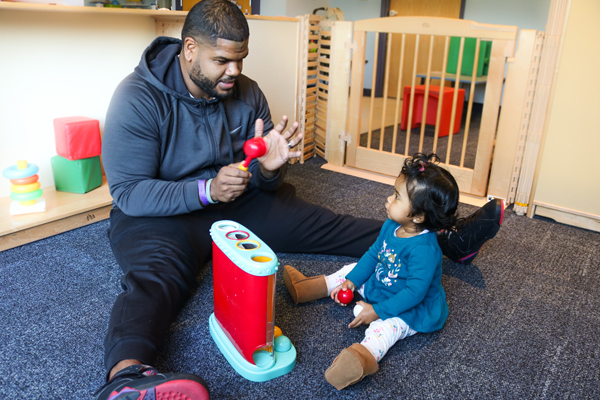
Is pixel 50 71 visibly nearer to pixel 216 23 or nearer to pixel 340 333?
pixel 216 23

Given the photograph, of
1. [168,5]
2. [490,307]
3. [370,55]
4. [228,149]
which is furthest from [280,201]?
[370,55]

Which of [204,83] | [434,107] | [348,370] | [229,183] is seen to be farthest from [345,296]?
[434,107]

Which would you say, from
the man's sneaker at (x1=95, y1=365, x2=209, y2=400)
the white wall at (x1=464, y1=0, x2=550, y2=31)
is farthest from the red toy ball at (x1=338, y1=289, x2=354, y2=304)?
the white wall at (x1=464, y1=0, x2=550, y2=31)

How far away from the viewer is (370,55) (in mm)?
5719

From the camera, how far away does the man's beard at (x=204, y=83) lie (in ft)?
4.74

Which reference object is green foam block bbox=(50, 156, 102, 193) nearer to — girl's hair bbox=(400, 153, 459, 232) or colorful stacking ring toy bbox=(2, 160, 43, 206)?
colorful stacking ring toy bbox=(2, 160, 43, 206)

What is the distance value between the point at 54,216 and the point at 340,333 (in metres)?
1.20

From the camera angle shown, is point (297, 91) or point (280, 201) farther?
point (297, 91)

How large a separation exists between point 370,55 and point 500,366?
4988mm

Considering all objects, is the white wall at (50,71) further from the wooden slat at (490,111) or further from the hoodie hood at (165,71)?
the wooden slat at (490,111)

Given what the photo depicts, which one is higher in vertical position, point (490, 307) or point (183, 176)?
point (183, 176)

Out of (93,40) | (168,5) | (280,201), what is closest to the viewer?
(280,201)

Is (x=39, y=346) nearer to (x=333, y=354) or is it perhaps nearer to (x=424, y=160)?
(x=333, y=354)

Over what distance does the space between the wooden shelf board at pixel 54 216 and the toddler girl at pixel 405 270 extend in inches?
46.0
